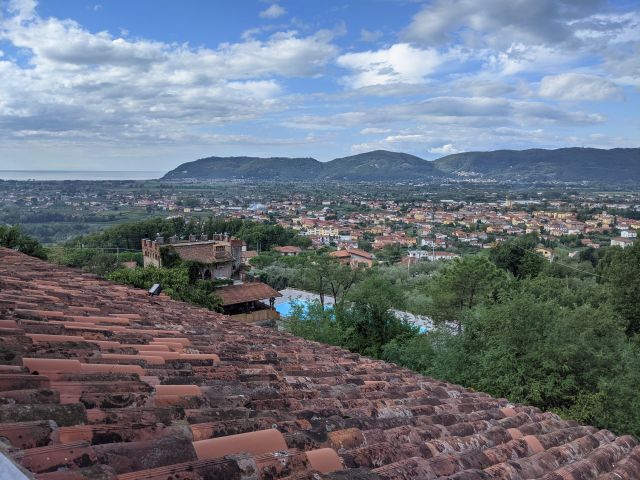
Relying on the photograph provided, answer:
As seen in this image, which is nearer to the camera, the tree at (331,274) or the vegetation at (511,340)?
the vegetation at (511,340)

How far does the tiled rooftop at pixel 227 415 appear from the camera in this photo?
6.84ft

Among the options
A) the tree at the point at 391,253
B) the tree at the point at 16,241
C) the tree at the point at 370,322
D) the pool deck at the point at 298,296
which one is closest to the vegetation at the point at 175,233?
the tree at the point at 391,253

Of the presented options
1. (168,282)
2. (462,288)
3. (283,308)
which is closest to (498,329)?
(462,288)

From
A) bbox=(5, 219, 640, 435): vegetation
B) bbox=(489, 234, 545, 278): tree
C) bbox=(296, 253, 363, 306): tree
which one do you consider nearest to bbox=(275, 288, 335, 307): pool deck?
bbox=(5, 219, 640, 435): vegetation

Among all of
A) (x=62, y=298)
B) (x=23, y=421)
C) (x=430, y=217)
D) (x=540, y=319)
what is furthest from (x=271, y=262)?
(x=430, y=217)

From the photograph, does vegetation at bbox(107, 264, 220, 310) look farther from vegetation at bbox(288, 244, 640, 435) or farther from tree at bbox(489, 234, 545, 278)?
tree at bbox(489, 234, 545, 278)

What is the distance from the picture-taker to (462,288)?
20953mm

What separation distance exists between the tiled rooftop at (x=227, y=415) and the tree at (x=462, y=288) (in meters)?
15.3

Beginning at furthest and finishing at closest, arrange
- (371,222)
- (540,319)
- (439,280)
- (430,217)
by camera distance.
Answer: (430,217)
(371,222)
(439,280)
(540,319)

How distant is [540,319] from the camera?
44.4ft

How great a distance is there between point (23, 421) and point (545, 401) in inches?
496

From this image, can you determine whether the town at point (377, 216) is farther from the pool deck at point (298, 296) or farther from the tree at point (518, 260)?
the pool deck at point (298, 296)

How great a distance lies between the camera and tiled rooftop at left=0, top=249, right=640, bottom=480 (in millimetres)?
2086

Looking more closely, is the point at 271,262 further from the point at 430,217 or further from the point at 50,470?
the point at 430,217
